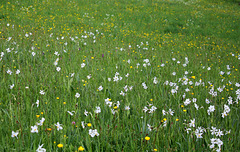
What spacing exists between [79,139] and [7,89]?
4.87 ft

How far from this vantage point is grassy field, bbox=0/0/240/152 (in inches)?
76.8

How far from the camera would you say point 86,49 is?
16.7 feet

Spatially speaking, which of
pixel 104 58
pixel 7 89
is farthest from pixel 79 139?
Result: pixel 104 58

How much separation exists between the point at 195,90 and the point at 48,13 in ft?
26.6

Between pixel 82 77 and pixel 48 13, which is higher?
pixel 48 13

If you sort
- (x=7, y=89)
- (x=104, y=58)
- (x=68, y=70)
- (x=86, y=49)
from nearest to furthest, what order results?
(x=7, y=89) → (x=68, y=70) → (x=104, y=58) → (x=86, y=49)

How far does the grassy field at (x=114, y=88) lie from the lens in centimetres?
195

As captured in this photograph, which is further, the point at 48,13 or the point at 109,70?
the point at 48,13

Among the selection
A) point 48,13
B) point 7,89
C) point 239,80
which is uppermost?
point 48,13

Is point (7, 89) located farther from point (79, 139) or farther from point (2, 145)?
point (79, 139)

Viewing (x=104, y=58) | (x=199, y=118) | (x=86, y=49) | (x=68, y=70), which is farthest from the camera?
(x=86, y=49)

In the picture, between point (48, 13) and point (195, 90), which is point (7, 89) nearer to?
point (195, 90)

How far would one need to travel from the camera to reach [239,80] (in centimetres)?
389

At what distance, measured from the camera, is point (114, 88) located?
3.06 m
